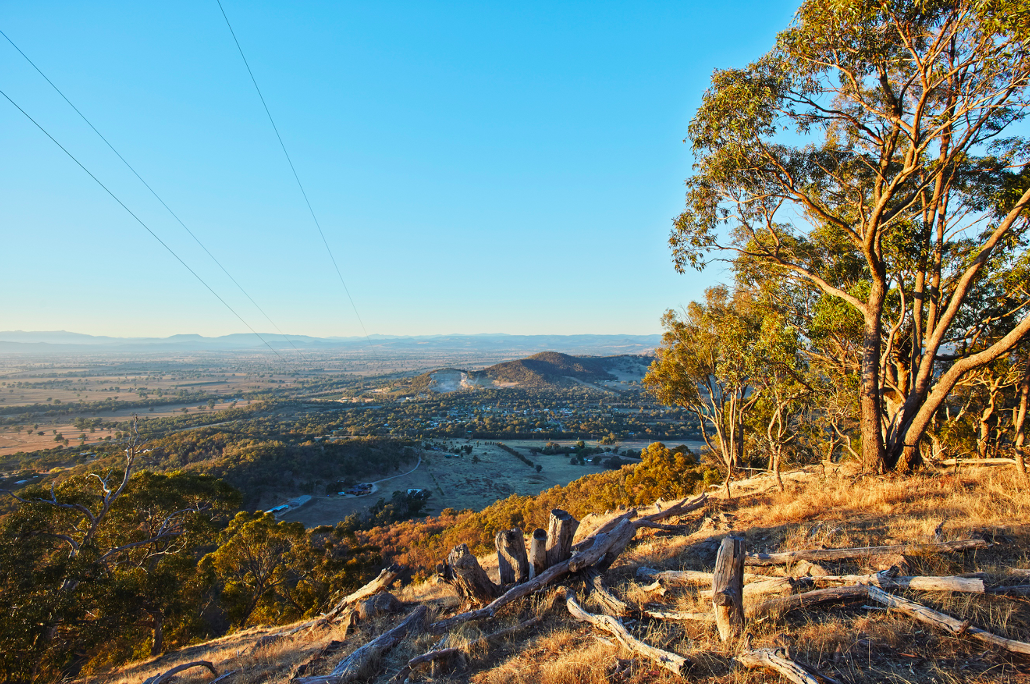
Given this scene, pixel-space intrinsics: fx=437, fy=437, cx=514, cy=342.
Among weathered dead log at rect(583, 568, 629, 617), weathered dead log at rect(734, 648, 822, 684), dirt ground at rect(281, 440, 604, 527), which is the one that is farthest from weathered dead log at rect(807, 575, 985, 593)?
dirt ground at rect(281, 440, 604, 527)

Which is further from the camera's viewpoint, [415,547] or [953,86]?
[415,547]

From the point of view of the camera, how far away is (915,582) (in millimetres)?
3811

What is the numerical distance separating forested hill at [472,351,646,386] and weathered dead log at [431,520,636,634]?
99443mm

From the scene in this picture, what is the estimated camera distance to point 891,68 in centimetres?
855

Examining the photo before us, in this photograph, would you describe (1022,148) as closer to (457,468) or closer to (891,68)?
(891,68)

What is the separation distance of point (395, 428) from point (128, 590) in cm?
5322

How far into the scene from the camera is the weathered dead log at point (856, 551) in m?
4.57

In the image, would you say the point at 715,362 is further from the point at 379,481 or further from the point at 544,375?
the point at 544,375

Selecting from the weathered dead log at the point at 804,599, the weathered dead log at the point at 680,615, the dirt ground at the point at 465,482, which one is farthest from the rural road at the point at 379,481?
the weathered dead log at the point at 804,599

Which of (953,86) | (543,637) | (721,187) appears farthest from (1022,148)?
(543,637)

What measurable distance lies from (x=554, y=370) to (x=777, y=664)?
113 meters

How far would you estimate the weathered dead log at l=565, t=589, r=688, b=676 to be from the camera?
317cm

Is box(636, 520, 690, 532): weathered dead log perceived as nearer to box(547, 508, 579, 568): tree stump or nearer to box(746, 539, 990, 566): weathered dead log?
box(547, 508, 579, 568): tree stump

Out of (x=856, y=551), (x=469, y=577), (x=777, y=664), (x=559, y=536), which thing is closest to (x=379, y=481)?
(x=469, y=577)
